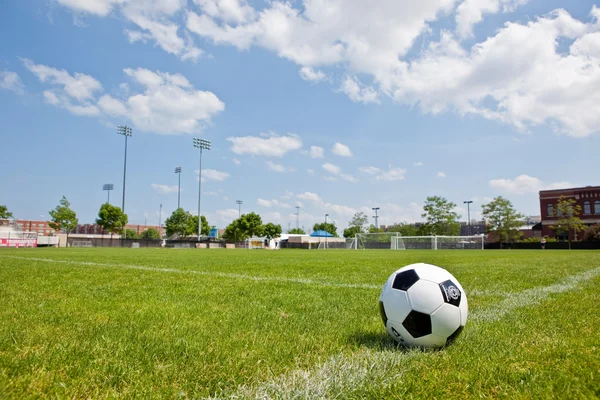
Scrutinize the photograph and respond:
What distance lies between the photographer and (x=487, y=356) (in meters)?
2.61

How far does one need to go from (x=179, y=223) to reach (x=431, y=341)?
86072 millimetres

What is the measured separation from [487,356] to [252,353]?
159 centimetres

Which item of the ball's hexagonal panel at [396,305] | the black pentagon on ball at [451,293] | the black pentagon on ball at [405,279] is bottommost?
the ball's hexagonal panel at [396,305]

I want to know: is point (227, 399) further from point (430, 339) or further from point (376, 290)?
point (376, 290)

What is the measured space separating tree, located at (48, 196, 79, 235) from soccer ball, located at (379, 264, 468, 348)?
2771 inches

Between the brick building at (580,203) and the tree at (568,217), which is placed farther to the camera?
the brick building at (580,203)

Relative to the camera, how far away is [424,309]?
111 inches

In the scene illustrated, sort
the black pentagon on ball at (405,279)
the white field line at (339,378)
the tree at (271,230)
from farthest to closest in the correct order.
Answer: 1. the tree at (271,230)
2. the black pentagon on ball at (405,279)
3. the white field line at (339,378)

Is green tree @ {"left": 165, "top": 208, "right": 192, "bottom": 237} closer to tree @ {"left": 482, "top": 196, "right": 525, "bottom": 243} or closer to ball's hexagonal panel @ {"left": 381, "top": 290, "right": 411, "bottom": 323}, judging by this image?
tree @ {"left": 482, "top": 196, "right": 525, "bottom": 243}

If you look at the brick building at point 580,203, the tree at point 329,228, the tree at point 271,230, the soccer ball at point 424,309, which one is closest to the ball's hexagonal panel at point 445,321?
the soccer ball at point 424,309

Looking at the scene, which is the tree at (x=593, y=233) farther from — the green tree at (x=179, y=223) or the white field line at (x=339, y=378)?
the green tree at (x=179, y=223)

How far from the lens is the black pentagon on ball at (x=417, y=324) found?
9.14 feet

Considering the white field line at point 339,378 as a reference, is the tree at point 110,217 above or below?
above

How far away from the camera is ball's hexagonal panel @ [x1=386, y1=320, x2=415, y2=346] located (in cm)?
285
